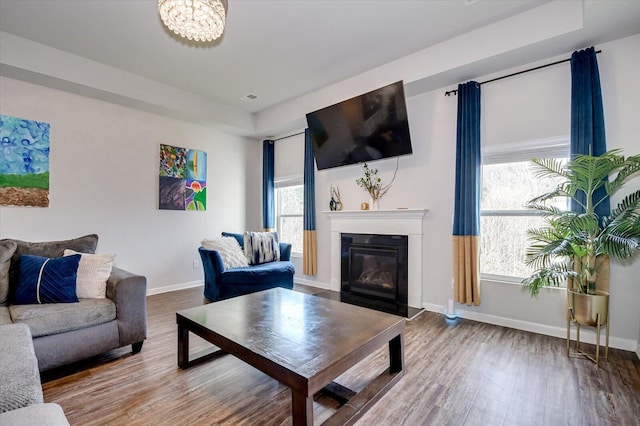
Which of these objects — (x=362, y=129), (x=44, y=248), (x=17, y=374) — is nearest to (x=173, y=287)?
(x=44, y=248)

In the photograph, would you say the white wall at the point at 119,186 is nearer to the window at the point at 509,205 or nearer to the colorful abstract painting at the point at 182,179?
the colorful abstract painting at the point at 182,179

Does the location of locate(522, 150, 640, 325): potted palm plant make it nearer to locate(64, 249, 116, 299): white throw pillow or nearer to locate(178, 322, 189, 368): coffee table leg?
locate(178, 322, 189, 368): coffee table leg

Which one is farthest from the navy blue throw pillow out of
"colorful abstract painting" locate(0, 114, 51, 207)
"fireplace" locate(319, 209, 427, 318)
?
"fireplace" locate(319, 209, 427, 318)

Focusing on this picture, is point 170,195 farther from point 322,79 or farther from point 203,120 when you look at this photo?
point 322,79

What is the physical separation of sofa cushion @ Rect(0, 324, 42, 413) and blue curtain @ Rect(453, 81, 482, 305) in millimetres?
3286

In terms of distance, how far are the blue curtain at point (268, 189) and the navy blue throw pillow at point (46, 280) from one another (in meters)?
3.21

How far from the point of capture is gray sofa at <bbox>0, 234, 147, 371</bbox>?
1.92 metres

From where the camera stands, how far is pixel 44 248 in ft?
8.27

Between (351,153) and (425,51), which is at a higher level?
(425,51)

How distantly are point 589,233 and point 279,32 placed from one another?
126 inches

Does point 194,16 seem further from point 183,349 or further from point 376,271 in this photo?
point 376,271

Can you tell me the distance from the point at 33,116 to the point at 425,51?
174 inches

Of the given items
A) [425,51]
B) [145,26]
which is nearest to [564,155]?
[425,51]

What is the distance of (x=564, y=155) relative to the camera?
276 centimetres
